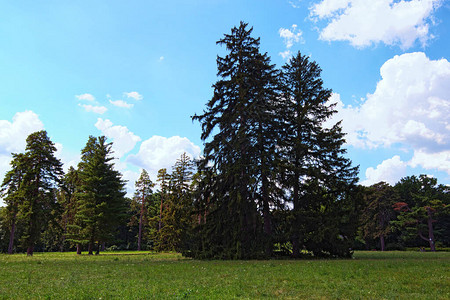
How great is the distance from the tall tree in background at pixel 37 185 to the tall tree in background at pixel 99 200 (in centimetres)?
318

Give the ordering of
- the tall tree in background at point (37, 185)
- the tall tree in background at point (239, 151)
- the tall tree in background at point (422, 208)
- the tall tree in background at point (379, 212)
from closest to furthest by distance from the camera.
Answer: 1. the tall tree in background at point (239, 151)
2. the tall tree in background at point (37, 185)
3. the tall tree in background at point (422, 208)
4. the tall tree in background at point (379, 212)

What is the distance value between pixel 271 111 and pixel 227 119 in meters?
3.45

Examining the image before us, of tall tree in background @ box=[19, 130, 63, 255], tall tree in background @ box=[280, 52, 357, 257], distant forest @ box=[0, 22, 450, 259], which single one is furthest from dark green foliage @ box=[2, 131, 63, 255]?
tall tree in background @ box=[280, 52, 357, 257]

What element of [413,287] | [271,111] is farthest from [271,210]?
[413,287]

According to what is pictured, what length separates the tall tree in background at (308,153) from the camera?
70.1ft

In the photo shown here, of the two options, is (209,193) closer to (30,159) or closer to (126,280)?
(126,280)

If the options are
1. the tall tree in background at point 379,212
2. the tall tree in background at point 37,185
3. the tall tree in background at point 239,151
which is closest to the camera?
the tall tree in background at point 239,151

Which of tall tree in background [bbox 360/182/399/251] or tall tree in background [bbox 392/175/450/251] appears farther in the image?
tall tree in background [bbox 360/182/399/251]

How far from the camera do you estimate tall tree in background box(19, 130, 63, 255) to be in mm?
30312

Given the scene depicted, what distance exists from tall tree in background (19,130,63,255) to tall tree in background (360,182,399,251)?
49934mm

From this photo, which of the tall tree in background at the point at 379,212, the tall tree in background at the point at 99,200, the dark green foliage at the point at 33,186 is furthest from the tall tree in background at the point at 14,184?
the tall tree in background at the point at 379,212

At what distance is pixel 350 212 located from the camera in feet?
71.2

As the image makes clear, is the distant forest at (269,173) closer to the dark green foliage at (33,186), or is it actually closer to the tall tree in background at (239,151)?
the tall tree in background at (239,151)

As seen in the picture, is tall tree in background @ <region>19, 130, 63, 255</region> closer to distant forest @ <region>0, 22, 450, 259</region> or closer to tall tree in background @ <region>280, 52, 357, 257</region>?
distant forest @ <region>0, 22, 450, 259</region>
